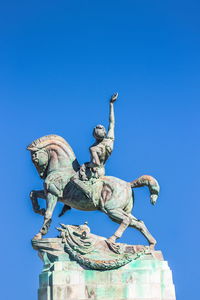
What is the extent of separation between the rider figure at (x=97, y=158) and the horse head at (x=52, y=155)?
0.42 m

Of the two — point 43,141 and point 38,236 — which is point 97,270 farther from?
point 43,141

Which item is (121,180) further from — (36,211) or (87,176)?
(36,211)

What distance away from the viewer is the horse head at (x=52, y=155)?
18781mm

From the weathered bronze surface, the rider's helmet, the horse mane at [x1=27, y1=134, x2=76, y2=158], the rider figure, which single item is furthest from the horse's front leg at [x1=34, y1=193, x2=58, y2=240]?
the rider's helmet

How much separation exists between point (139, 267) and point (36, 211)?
302 cm

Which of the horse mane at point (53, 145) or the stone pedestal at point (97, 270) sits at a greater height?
the horse mane at point (53, 145)

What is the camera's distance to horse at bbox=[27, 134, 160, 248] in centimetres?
1841

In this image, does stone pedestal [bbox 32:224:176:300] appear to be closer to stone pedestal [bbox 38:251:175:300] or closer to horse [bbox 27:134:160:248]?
stone pedestal [bbox 38:251:175:300]

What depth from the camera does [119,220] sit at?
726 inches

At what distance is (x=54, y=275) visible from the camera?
56.4ft

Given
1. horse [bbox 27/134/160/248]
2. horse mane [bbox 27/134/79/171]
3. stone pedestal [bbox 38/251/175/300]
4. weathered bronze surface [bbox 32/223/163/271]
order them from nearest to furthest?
1. stone pedestal [bbox 38/251/175/300]
2. weathered bronze surface [bbox 32/223/163/271]
3. horse [bbox 27/134/160/248]
4. horse mane [bbox 27/134/79/171]

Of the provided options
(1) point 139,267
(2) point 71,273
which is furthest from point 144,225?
(2) point 71,273

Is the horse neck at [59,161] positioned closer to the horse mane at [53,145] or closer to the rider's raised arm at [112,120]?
the horse mane at [53,145]

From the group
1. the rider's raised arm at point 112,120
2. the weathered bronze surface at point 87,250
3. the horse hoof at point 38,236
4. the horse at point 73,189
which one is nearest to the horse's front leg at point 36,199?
the horse at point 73,189
